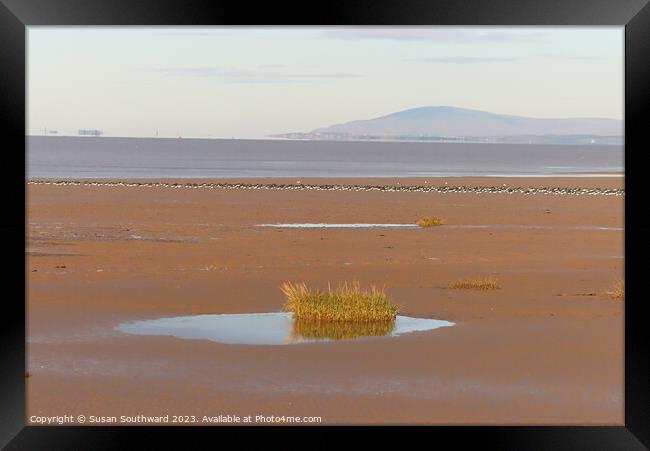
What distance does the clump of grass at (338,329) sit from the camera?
15562 mm

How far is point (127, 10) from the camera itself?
28.7 ft

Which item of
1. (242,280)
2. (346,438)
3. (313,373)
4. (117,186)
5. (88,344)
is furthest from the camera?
(117,186)

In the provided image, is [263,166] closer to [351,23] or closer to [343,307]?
[343,307]

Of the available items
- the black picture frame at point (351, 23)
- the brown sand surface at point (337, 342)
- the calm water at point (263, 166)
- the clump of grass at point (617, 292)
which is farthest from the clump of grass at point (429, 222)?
the calm water at point (263, 166)

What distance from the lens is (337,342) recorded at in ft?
49.3

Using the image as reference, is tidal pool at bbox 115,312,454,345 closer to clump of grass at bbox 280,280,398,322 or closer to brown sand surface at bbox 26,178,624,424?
clump of grass at bbox 280,280,398,322

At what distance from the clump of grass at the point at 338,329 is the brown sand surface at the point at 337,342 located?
0.51 meters

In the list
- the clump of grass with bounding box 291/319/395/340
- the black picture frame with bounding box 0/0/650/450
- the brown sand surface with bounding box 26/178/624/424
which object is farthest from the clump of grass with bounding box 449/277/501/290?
the black picture frame with bounding box 0/0/650/450

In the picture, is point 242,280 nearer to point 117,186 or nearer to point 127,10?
point 127,10

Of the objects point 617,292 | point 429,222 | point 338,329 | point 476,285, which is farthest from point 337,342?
point 429,222

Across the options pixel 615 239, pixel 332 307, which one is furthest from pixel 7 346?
pixel 615 239

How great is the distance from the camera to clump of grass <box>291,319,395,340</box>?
15562mm

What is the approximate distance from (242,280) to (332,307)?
6244 millimetres

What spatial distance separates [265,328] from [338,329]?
1.18 meters
